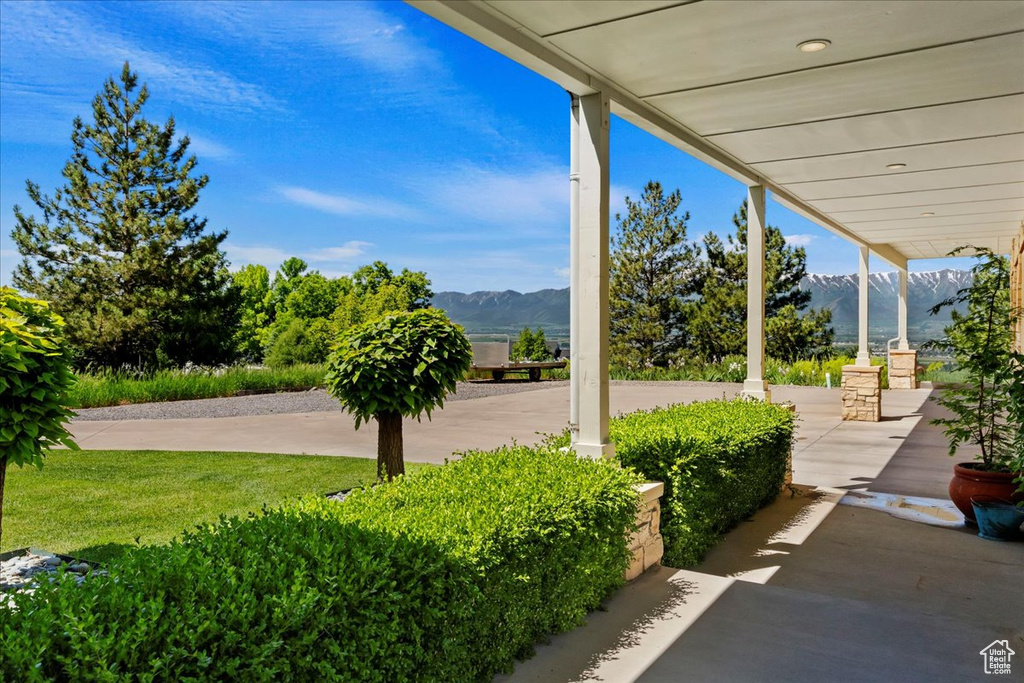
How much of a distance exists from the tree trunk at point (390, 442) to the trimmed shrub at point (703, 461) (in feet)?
5.45

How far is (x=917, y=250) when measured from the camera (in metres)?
12.3

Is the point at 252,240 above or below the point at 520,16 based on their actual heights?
above

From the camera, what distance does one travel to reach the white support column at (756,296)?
6.06m

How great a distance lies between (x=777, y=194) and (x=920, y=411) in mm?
7039

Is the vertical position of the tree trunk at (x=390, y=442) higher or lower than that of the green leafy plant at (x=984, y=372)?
lower

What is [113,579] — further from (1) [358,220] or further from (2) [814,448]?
(1) [358,220]

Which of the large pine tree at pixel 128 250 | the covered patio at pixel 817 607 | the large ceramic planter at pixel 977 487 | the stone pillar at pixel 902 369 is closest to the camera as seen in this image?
the covered patio at pixel 817 607

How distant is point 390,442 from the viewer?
5250 millimetres

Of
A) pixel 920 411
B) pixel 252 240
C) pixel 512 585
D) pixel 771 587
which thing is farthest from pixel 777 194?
pixel 252 240

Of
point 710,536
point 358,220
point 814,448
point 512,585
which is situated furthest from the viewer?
point 358,220

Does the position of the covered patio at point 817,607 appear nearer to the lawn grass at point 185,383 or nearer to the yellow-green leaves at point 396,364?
the yellow-green leaves at point 396,364

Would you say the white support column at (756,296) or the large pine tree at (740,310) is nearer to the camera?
the white support column at (756,296)
